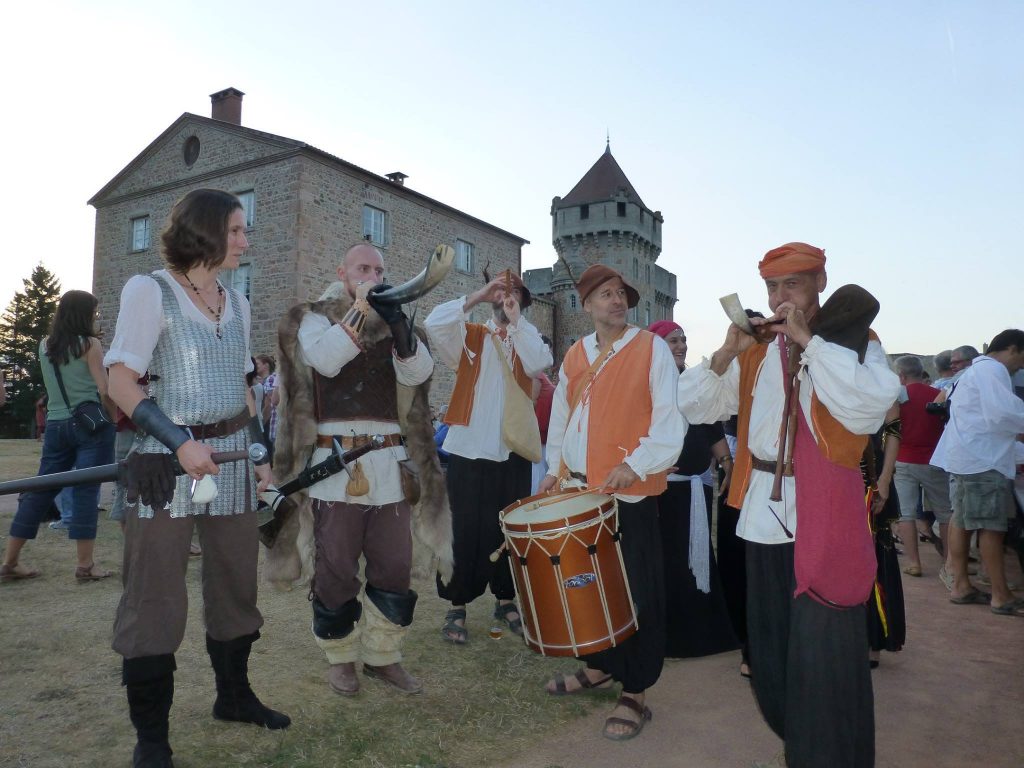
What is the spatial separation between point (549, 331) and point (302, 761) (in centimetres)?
3076

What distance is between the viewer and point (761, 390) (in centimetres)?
257

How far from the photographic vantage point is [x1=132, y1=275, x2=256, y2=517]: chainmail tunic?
257 cm

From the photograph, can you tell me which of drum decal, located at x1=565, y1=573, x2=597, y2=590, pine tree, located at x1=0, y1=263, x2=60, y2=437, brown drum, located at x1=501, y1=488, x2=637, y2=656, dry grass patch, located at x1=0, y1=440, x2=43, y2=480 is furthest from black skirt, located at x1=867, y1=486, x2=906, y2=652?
pine tree, located at x1=0, y1=263, x2=60, y2=437

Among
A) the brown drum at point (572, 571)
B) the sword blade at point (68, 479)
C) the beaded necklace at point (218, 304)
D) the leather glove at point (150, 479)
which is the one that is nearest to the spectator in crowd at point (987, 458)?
the brown drum at point (572, 571)

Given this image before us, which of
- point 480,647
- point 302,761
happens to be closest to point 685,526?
point 480,647

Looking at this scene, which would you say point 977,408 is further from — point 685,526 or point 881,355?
point 881,355

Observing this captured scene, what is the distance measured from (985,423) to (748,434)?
3.71 m

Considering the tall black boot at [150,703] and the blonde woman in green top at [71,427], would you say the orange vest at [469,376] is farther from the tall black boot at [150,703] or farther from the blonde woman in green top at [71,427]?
the blonde woman in green top at [71,427]

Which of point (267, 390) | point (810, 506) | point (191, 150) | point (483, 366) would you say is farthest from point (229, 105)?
point (810, 506)

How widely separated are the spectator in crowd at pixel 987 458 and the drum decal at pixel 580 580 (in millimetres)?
3838

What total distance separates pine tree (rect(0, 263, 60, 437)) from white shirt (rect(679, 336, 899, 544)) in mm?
39821

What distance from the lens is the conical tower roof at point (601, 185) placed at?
4241 centimetres

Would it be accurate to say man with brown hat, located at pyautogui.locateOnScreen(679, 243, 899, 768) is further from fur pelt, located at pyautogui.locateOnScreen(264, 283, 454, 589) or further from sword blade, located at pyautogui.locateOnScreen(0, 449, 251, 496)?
sword blade, located at pyautogui.locateOnScreen(0, 449, 251, 496)

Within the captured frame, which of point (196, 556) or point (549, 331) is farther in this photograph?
point (549, 331)
